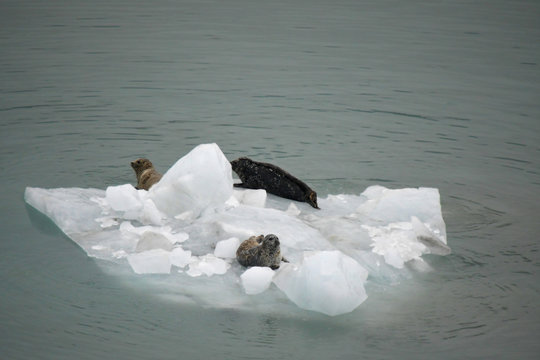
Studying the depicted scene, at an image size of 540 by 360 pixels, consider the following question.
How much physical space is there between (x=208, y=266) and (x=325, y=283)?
0.99 meters

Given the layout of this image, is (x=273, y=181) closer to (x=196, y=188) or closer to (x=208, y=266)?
(x=196, y=188)

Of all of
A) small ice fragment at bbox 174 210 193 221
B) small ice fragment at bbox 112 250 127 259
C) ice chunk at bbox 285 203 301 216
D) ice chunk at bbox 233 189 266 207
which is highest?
ice chunk at bbox 233 189 266 207

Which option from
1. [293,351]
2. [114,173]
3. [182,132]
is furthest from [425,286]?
[182,132]

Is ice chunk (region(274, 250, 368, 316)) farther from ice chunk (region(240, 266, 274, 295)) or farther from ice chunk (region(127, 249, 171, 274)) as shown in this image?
ice chunk (region(127, 249, 171, 274))

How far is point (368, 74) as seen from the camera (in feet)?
43.9

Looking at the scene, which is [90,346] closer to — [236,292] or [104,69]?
[236,292]

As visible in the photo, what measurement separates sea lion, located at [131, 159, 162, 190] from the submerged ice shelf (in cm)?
37

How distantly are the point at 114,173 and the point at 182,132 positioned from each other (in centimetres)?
170

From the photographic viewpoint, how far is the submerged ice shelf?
18.4ft

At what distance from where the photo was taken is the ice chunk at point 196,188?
6.81m

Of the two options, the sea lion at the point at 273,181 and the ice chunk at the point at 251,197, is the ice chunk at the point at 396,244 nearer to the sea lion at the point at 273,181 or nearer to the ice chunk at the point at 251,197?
the sea lion at the point at 273,181

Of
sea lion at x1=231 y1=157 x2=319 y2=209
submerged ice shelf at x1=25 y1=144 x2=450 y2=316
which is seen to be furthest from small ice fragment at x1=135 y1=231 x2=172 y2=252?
sea lion at x1=231 y1=157 x2=319 y2=209

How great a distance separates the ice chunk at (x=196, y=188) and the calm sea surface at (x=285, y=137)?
93 centimetres

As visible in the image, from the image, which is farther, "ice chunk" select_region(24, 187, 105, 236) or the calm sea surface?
"ice chunk" select_region(24, 187, 105, 236)
